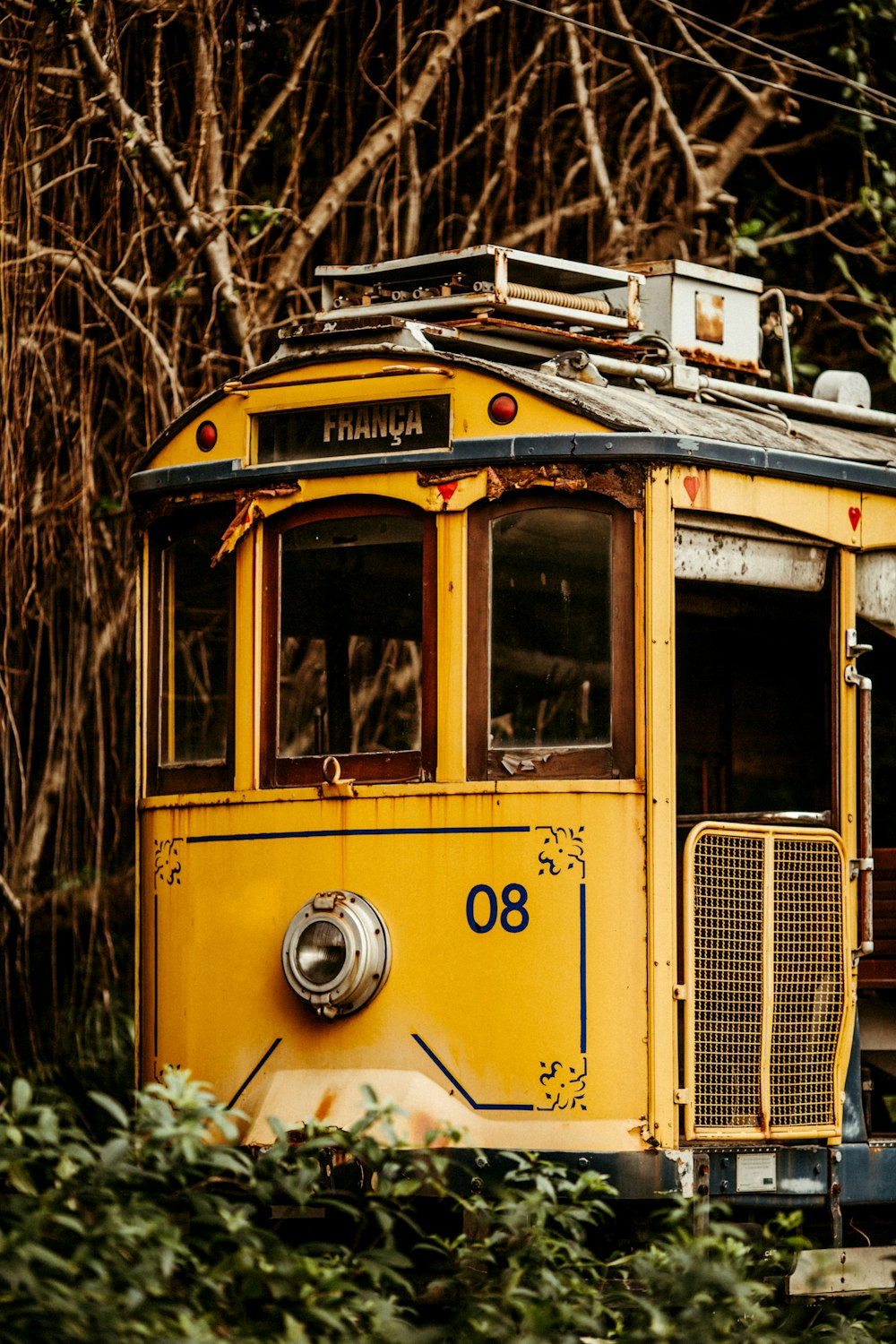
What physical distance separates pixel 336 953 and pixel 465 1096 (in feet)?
1.86

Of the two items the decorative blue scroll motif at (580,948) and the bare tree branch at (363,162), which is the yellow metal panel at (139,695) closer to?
the decorative blue scroll motif at (580,948)

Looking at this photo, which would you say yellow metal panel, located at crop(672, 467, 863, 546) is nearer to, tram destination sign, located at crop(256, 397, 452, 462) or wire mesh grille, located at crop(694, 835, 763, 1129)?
tram destination sign, located at crop(256, 397, 452, 462)

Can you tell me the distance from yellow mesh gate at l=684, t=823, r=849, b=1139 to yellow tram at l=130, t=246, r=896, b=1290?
0.04ft

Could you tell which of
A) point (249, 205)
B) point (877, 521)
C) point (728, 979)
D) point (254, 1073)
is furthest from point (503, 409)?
point (249, 205)

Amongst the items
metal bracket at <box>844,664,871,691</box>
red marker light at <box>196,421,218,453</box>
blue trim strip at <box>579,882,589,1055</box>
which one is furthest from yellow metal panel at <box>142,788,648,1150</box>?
red marker light at <box>196,421,218,453</box>

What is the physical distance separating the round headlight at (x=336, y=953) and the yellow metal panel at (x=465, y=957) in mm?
46

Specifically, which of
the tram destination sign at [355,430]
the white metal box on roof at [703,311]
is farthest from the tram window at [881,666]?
the tram destination sign at [355,430]

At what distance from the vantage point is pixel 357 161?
10656 mm

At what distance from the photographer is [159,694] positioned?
7.20 metres

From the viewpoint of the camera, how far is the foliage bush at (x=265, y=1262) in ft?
13.4

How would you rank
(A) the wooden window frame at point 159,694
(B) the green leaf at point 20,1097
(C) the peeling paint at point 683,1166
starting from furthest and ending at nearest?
(A) the wooden window frame at point 159,694 → (C) the peeling paint at point 683,1166 → (B) the green leaf at point 20,1097

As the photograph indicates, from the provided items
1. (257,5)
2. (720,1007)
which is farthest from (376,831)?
(257,5)

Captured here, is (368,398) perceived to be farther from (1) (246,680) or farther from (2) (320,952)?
(2) (320,952)

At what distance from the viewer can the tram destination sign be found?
6.57 m
